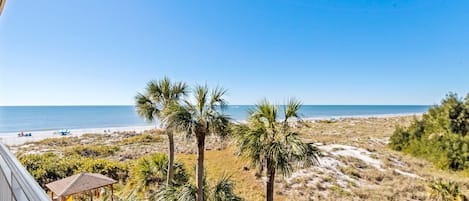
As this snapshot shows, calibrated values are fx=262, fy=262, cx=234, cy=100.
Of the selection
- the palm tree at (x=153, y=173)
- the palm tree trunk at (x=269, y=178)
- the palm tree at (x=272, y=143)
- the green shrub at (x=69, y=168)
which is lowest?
the green shrub at (x=69, y=168)

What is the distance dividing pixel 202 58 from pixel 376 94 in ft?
61.0

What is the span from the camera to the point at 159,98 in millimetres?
4707

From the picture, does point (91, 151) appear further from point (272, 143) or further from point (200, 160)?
point (272, 143)

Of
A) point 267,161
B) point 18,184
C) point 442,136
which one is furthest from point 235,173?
point 442,136

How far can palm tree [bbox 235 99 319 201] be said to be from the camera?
10.9 feet

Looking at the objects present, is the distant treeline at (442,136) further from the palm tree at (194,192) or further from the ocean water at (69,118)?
the palm tree at (194,192)

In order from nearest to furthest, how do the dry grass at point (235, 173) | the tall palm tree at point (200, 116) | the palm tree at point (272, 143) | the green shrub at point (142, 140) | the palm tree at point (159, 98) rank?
the palm tree at point (272, 143), the tall palm tree at point (200, 116), the palm tree at point (159, 98), the dry grass at point (235, 173), the green shrub at point (142, 140)

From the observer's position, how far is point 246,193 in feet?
22.1

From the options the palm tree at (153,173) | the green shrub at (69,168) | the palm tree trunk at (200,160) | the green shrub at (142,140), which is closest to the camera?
the palm tree trunk at (200,160)

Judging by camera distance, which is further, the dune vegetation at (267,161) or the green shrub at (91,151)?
the green shrub at (91,151)

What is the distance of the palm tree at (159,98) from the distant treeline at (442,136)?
10.3 meters

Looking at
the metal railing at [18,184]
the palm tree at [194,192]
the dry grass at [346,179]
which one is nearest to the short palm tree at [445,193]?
the dry grass at [346,179]

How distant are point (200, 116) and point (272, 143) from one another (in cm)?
101

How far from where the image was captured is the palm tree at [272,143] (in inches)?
130
